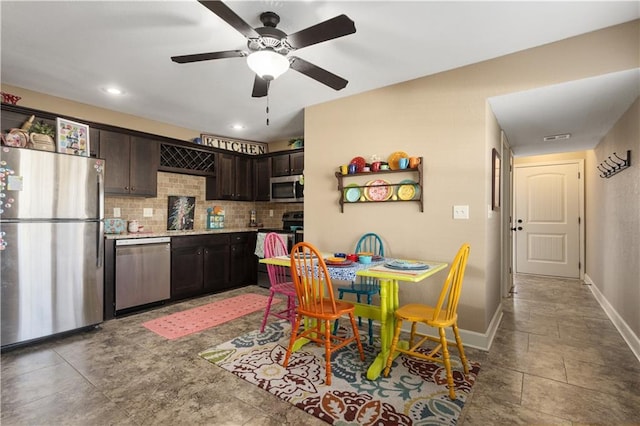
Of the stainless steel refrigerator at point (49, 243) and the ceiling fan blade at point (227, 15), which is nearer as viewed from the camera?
the ceiling fan blade at point (227, 15)

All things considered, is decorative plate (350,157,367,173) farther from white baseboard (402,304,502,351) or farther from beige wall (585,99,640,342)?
beige wall (585,99,640,342)

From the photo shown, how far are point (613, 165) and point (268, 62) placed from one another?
12.3 ft

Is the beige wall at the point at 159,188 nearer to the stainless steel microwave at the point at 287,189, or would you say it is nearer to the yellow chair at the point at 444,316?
the stainless steel microwave at the point at 287,189

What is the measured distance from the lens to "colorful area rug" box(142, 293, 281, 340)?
3112 millimetres

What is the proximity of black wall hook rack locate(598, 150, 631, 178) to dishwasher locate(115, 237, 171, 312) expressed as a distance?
4.83 metres

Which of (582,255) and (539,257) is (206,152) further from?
(582,255)

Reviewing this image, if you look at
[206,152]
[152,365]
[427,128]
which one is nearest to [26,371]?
[152,365]

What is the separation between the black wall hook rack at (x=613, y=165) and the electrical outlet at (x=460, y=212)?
1.48 m

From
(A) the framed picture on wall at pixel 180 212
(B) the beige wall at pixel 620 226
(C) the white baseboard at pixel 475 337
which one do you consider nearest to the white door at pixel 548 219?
(B) the beige wall at pixel 620 226

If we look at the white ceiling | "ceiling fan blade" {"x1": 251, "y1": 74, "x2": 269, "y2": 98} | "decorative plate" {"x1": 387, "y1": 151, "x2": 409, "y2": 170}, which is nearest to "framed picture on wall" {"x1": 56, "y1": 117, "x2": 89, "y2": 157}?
the white ceiling

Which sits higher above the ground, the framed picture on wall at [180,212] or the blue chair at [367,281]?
the framed picture on wall at [180,212]

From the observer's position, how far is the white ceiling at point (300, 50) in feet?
6.64

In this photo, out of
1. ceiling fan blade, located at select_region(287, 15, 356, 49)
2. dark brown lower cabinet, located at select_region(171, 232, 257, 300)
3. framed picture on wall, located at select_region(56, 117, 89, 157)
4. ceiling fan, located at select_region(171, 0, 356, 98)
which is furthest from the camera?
dark brown lower cabinet, located at select_region(171, 232, 257, 300)

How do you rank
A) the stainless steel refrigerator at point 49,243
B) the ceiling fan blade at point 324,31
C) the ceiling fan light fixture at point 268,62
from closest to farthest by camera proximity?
the ceiling fan blade at point 324,31 → the ceiling fan light fixture at point 268,62 → the stainless steel refrigerator at point 49,243
